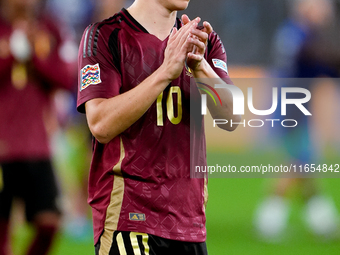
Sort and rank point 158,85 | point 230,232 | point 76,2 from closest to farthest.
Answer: point 158,85 → point 230,232 → point 76,2

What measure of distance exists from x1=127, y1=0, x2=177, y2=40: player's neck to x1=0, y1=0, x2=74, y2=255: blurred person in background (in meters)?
1.56

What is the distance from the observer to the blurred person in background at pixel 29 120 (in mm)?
3443

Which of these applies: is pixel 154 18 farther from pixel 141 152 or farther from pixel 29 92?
pixel 29 92

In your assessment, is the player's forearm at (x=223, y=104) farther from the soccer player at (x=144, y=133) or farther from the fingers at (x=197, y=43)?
the fingers at (x=197, y=43)

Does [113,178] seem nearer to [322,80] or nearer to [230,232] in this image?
[230,232]

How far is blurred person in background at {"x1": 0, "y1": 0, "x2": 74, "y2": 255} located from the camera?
3443mm

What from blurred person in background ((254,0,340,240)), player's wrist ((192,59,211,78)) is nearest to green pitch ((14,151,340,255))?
blurred person in background ((254,0,340,240))

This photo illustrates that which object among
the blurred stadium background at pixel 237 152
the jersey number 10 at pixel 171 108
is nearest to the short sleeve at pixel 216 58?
the jersey number 10 at pixel 171 108

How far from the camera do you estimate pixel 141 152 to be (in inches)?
74.4

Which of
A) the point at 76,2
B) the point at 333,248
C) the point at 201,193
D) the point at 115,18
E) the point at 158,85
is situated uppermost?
the point at 76,2

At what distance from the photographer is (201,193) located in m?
2.01

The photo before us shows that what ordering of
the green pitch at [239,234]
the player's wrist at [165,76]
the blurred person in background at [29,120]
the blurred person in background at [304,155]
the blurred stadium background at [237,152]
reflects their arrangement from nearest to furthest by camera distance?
the player's wrist at [165,76], the blurred person in background at [29,120], the green pitch at [239,234], the blurred stadium background at [237,152], the blurred person in background at [304,155]

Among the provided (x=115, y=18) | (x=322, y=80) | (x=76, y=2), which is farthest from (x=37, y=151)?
(x=76, y=2)

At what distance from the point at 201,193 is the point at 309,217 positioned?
3.42 m
